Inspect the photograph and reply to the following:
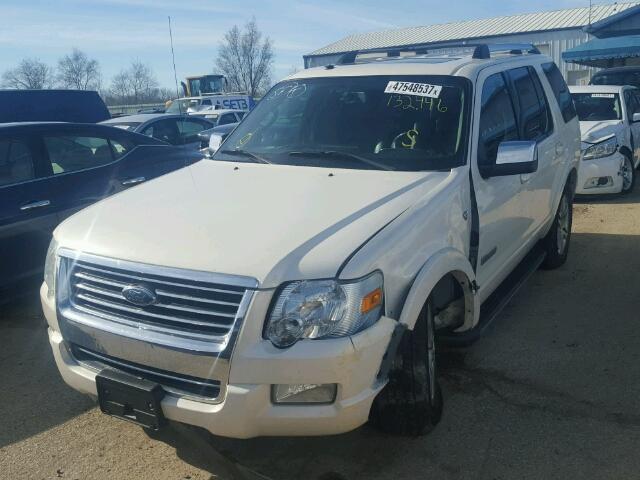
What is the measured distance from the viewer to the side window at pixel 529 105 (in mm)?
4629

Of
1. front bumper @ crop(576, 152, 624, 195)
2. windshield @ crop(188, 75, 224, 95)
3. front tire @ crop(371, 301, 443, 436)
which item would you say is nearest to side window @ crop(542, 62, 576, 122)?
front bumper @ crop(576, 152, 624, 195)

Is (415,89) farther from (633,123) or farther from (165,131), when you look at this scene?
(165,131)

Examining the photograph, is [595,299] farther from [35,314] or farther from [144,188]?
[35,314]

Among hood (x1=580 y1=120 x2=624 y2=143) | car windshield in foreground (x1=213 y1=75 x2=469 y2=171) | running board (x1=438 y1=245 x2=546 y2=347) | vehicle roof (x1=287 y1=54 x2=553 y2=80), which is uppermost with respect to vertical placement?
vehicle roof (x1=287 y1=54 x2=553 y2=80)

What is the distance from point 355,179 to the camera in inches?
136

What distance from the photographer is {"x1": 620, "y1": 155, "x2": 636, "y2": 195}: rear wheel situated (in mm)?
9312

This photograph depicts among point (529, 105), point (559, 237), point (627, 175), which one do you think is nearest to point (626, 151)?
point (627, 175)

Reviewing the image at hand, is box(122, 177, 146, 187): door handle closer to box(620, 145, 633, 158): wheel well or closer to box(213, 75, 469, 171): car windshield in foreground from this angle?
box(213, 75, 469, 171): car windshield in foreground

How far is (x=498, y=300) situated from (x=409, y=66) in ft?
5.43

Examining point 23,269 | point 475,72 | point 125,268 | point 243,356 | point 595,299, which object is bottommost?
point 595,299

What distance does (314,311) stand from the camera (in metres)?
2.50

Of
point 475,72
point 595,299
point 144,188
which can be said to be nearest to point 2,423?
point 144,188

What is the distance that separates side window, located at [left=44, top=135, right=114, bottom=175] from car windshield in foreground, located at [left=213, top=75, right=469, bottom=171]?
196cm

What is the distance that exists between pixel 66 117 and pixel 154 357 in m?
10.0
